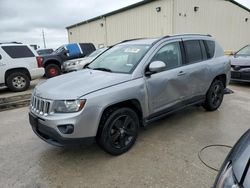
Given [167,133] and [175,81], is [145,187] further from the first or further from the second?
[175,81]

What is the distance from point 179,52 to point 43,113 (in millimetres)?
2634

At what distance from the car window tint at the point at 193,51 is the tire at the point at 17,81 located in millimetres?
6504

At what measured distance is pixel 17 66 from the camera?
804 centimetres

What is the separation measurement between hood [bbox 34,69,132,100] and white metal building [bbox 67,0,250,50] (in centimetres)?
1090

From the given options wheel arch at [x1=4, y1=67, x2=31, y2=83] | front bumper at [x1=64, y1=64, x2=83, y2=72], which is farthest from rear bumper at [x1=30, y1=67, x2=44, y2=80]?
front bumper at [x1=64, y1=64, x2=83, y2=72]

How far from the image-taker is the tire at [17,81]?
797cm

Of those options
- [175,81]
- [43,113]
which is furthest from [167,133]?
[43,113]

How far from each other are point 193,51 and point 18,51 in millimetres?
6735

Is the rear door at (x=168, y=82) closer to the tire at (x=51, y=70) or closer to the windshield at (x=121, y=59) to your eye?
the windshield at (x=121, y=59)

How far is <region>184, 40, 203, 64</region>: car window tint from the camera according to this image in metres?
4.18

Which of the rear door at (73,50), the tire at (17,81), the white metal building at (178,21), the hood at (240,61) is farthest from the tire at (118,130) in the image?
the white metal building at (178,21)

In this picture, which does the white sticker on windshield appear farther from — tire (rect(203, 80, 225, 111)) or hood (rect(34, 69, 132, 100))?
tire (rect(203, 80, 225, 111))

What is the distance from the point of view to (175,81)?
3.78 m

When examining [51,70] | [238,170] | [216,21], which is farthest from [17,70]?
[216,21]
